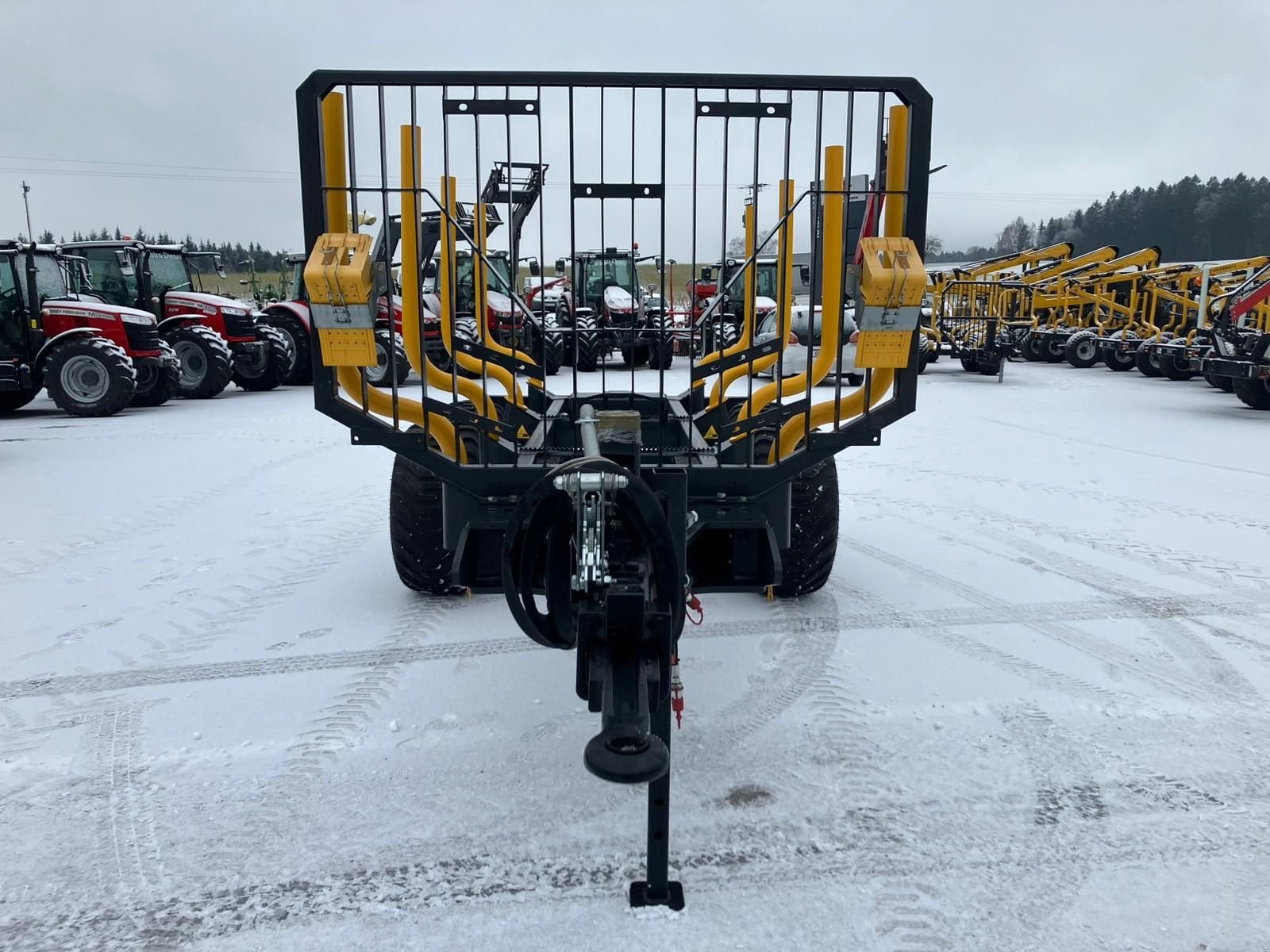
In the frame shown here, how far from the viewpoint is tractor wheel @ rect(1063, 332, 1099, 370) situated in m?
18.0

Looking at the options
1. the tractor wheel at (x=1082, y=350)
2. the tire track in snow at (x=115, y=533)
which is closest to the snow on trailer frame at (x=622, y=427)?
the tire track in snow at (x=115, y=533)

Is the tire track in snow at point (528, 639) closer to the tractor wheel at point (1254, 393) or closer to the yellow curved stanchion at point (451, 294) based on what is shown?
the yellow curved stanchion at point (451, 294)

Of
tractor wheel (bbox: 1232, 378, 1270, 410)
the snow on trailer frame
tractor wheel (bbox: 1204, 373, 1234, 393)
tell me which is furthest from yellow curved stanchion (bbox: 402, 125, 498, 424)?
tractor wheel (bbox: 1204, 373, 1234, 393)

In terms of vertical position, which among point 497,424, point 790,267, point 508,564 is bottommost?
point 508,564

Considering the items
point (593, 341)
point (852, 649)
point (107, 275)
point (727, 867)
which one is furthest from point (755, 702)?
point (107, 275)

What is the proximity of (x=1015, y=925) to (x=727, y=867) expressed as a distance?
67 cm

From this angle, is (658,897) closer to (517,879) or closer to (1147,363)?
(517,879)

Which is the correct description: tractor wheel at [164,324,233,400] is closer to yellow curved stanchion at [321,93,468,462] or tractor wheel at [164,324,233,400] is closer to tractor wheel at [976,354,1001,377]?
yellow curved stanchion at [321,93,468,462]

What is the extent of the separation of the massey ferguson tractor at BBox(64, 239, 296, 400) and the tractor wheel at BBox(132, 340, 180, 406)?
56 cm

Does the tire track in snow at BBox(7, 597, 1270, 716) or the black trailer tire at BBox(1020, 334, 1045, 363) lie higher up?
the black trailer tire at BBox(1020, 334, 1045, 363)

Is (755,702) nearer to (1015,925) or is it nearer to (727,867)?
(727,867)

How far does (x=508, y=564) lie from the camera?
2131 millimetres

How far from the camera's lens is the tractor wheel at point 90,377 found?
10.5 metres

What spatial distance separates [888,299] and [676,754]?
1537mm
